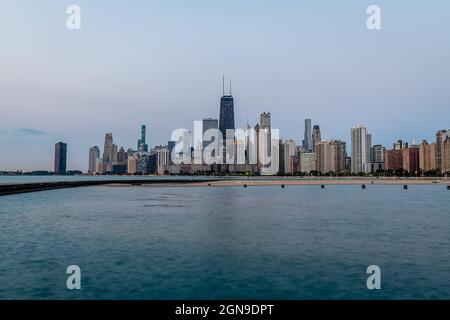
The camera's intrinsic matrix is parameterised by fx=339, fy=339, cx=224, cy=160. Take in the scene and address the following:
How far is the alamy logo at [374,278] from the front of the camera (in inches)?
706

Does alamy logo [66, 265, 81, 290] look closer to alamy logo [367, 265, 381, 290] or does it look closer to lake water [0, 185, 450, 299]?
lake water [0, 185, 450, 299]

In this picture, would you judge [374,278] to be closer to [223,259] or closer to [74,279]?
[223,259]

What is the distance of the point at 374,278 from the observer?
1898 cm

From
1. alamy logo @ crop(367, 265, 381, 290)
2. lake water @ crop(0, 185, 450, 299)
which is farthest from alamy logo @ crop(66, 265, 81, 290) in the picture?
alamy logo @ crop(367, 265, 381, 290)

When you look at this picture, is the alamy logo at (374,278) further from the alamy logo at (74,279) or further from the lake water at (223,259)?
the alamy logo at (74,279)

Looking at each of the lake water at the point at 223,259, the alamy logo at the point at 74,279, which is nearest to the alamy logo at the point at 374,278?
the lake water at the point at 223,259

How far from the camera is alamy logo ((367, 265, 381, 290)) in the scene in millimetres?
17922

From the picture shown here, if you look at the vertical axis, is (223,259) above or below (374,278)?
below

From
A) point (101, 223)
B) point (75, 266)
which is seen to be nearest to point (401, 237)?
point (75, 266)

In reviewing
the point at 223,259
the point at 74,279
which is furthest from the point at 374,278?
the point at 74,279

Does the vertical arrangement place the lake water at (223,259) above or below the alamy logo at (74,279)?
below

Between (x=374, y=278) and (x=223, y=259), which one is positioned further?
(x=223, y=259)
